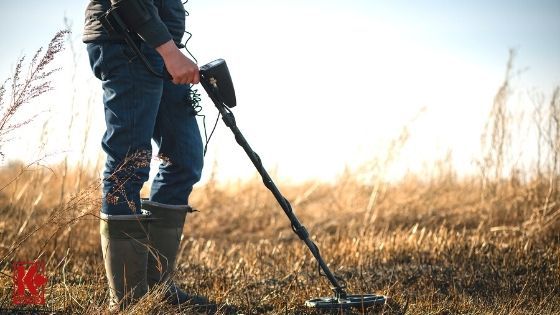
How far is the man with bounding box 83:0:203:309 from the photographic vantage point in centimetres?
270

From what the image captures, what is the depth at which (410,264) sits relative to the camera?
4609 millimetres

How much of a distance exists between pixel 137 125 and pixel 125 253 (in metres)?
0.55

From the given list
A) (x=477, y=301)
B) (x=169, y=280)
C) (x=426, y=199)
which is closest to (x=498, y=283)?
(x=477, y=301)

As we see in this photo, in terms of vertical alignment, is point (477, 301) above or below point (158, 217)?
below

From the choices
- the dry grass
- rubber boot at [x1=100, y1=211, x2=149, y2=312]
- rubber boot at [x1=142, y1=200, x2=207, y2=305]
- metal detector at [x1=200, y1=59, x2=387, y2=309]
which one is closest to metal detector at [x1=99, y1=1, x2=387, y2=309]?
metal detector at [x1=200, y1=59, x2=387, y2=309]

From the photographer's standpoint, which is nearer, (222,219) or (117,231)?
(117,231)

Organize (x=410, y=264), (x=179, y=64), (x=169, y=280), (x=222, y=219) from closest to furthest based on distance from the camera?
(x=179, y=64) < (x=169, y=280) < (x=410, y=264) < (x=222, y=219)

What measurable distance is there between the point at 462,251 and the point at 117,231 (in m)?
2.90

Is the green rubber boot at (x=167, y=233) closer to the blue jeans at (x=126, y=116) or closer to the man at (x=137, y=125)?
the man at (x=137, y=125)

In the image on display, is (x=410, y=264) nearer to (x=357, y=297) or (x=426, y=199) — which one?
(x=357, y=297)

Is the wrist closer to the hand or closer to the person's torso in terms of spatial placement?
the hand

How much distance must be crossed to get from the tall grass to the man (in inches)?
5.0

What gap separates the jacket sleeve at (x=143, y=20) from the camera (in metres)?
2.65

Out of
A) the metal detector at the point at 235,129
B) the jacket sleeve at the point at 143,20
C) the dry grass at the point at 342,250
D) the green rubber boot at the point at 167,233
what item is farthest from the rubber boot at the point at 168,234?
the jacket sleeve at the point at 143,20
